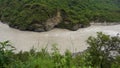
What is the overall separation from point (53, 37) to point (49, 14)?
6557 millimetres

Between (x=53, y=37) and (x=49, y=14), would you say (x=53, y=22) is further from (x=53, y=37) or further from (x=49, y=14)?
(x=53, y=37)

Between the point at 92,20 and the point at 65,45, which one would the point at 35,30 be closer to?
the point at 65,45

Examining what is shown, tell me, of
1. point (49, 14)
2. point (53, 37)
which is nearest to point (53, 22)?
point (49, 14)

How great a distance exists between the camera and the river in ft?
101

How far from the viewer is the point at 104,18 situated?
46188mm

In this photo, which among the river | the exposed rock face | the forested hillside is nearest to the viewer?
the river

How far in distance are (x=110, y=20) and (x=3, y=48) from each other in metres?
44.1

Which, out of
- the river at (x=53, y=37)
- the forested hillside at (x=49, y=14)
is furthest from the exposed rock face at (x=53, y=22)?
the river at (x=53, y=37)

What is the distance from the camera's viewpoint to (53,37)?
34.6 m

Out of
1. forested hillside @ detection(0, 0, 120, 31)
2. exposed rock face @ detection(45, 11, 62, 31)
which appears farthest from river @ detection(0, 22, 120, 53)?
forested hillside @ detection(0, 0, 120, 31)

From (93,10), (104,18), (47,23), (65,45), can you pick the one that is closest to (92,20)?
(104,18)

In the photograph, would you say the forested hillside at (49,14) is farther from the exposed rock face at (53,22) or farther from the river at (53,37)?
the river at (53,37)

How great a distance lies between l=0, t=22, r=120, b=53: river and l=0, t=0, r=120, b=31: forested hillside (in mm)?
1305

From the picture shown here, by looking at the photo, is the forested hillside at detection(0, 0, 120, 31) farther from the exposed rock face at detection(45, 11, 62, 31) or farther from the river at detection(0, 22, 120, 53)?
the river at detection(0, 22, 120, 53)
